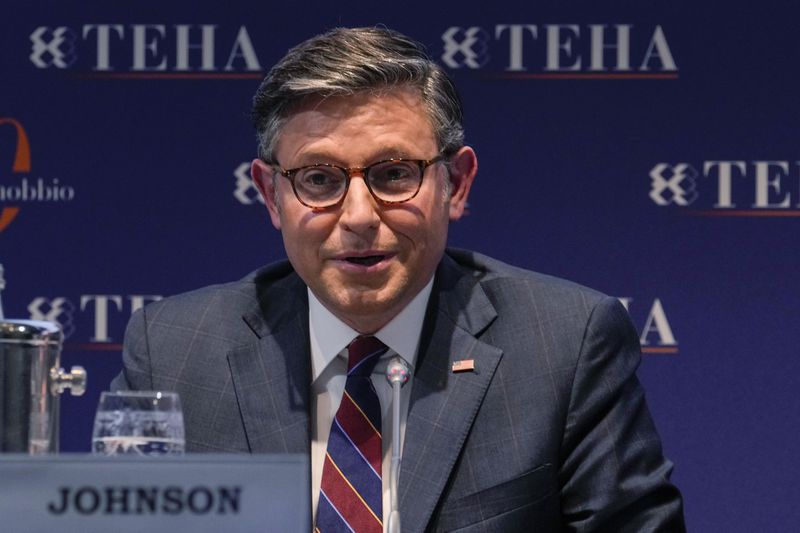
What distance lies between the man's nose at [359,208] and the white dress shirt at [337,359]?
0.83ft

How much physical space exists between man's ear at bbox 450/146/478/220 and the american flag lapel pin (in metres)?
0.28

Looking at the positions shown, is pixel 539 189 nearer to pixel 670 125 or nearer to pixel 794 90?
pixel 670 125

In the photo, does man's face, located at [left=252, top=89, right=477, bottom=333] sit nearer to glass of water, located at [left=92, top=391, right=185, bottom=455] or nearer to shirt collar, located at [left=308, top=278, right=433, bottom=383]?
shirt collar, located at [left=308, top=278, right=433, bottom=383]

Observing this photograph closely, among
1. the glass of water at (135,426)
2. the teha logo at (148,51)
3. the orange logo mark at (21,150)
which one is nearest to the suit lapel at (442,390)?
the glass of water at (135,426)

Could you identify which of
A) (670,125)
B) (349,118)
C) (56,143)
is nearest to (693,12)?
(670,125)

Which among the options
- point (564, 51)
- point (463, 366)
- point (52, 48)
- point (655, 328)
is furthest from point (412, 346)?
point (52, 48)

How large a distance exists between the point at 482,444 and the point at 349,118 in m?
0.61

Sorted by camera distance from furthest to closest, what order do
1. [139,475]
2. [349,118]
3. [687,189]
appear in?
[687,189] < [349,118] < [139,475]

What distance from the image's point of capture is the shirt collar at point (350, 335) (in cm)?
256

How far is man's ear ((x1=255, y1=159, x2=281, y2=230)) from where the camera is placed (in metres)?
2.57

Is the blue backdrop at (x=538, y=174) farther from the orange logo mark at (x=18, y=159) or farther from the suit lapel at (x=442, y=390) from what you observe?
the suit lapel at (x=442, y=390)

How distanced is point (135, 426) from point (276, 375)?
70cm

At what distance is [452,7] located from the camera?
343cm

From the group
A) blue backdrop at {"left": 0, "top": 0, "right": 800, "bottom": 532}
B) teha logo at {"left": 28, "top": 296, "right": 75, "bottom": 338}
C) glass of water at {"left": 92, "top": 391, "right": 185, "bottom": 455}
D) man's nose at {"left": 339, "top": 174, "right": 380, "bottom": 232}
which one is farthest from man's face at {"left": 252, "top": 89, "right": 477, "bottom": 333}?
teha logo at {"left": 28, "top": 296, "right": 75, "bottom": 338}
